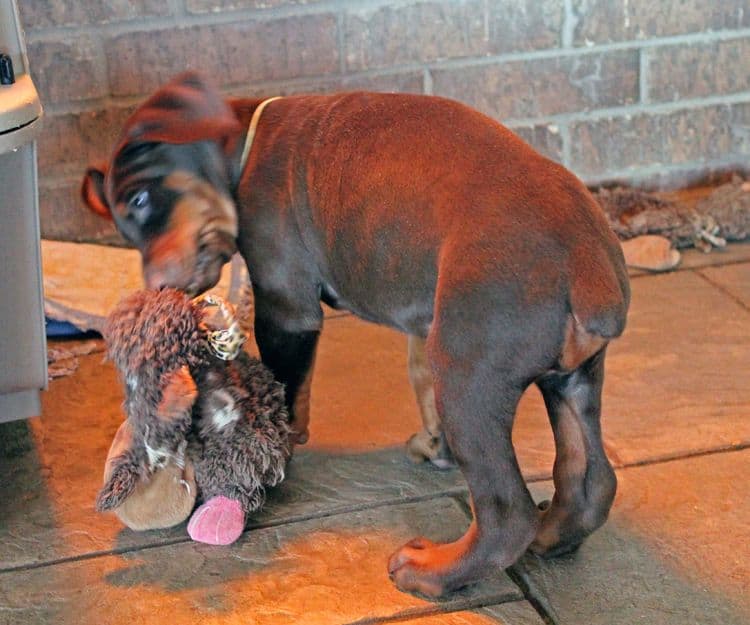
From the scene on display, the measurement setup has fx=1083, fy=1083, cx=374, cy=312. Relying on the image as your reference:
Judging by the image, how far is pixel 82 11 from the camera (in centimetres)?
399

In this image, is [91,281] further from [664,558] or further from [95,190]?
[664,558]

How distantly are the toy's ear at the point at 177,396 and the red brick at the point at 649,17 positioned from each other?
268 centimetres

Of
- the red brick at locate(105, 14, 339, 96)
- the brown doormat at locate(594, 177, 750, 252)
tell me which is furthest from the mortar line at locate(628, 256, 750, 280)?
the red brick at locate(105, 14, 339, 96)

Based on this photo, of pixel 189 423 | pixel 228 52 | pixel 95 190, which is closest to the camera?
pixel 189 423

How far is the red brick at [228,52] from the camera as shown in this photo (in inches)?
160

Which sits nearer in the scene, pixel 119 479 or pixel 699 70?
pixel 119 479

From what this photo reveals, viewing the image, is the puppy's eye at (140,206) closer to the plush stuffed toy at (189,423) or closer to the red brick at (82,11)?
the plush stuffed toy at (189,423)

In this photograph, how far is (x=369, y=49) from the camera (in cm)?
425

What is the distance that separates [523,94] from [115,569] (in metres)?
2.75

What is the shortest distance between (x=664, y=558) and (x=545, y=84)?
99.9 inches

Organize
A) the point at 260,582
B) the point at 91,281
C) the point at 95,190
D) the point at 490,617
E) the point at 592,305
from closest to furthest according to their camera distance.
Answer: the point at 592,305 → the point at 490,617 → the point at 260,582 → the point at 95,190 → the point at 91,281

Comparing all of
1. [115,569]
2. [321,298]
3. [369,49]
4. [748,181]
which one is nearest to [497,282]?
[321,298]

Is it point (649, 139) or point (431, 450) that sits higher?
point (649, 139)

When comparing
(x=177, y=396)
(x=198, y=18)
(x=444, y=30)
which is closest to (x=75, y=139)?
(x=198, y=18)
